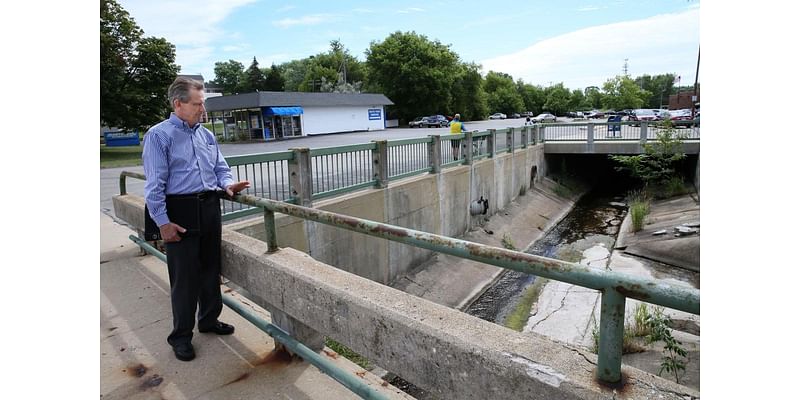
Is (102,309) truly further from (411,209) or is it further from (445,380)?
(411,209)

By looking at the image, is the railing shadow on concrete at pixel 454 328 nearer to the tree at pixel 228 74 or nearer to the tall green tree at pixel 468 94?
the tall green tree at pixel 468 94

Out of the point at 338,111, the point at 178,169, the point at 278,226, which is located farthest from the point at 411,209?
the point at 338,111

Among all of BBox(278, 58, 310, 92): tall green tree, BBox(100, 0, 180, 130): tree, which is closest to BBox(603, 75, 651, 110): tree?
BBox(278, 58, 310, 92): tall green tree

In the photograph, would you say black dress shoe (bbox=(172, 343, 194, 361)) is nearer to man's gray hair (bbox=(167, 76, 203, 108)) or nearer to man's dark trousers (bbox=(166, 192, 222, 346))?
man's dark trousers (bbox=(166, 192, 222, 346))

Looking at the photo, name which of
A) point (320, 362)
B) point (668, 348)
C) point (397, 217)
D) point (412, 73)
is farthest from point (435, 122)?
point (320, 362)

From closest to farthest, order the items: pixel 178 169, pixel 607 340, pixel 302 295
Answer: pixel 607 340 → pixel 302 295 → pixel 178 169

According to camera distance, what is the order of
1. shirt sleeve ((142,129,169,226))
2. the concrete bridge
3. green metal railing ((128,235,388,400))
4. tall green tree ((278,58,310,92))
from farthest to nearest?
tall green tree ((278,58,310,92)) < shirt sleeve ((142,129,169,226)) < green metal railing ((128,235,388,400)) < the concrete bridge

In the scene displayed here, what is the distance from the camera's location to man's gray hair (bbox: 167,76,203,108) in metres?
3.12

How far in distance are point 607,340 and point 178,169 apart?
2.65m

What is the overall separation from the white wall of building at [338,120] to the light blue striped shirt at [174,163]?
32.5m

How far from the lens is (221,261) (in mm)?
3619

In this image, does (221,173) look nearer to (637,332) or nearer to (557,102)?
(637,332)

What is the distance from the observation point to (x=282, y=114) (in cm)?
3198

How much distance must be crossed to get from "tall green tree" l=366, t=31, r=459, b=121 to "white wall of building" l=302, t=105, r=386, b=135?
12388 millimetres
